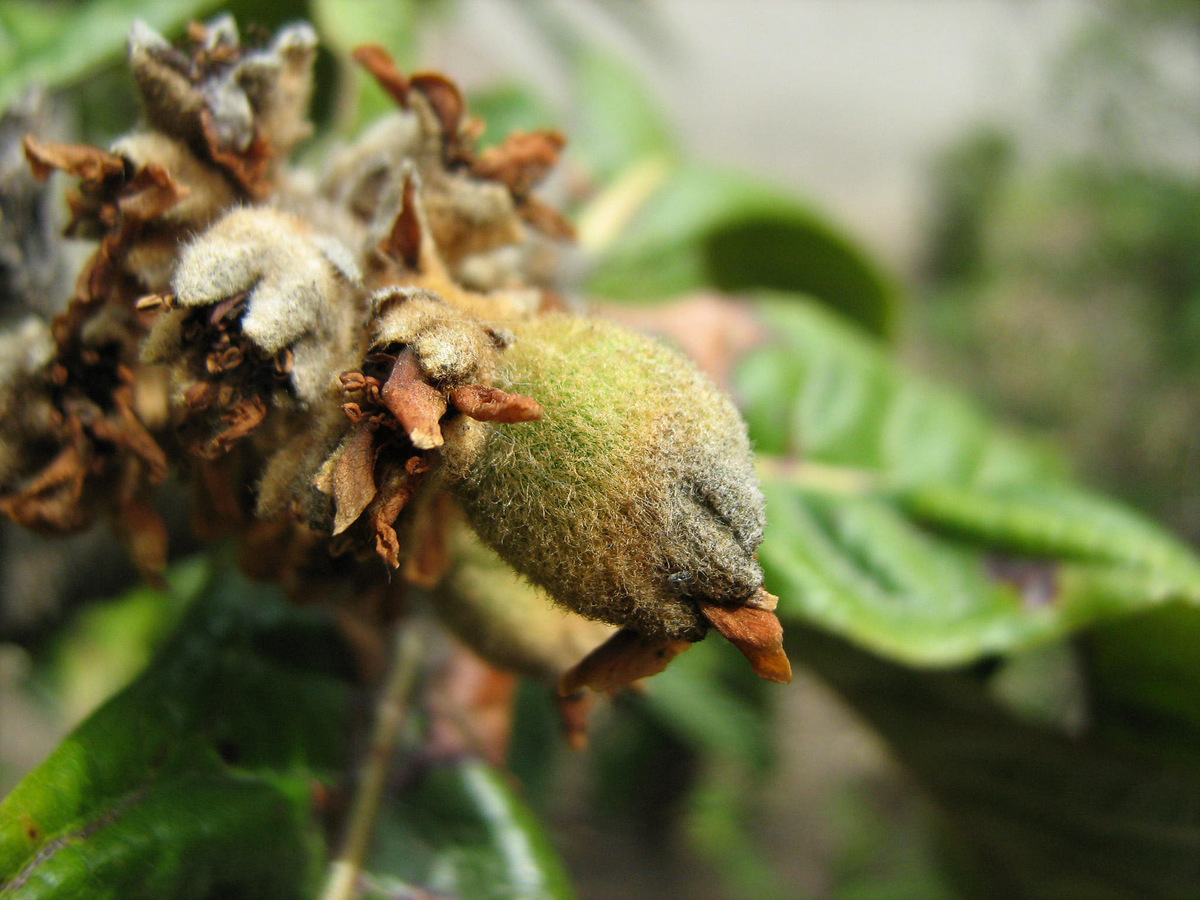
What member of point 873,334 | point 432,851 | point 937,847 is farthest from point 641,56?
point 432,851

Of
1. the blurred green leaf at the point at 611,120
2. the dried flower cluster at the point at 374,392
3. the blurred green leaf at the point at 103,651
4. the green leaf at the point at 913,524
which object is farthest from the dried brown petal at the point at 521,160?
the blurred green leaf at the point at 103,651

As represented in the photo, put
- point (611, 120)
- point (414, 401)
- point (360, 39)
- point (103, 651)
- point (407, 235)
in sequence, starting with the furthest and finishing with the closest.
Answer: point (103, 651) < point (611, 120) < point (360, 39) < point (407, 235) < point (414, 401)

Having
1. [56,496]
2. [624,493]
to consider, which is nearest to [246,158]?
[56,496]

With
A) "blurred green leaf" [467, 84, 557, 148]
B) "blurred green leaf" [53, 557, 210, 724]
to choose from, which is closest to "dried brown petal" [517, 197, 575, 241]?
"blurred green leaf" [467, 84, 557, 148]

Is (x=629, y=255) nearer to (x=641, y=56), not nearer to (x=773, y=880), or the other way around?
(x=773, y=880)

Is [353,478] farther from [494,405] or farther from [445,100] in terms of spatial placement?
[445,100]

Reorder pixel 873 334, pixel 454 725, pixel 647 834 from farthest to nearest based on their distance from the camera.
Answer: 1. pixel 647 834
2. pixel 873 334
3. pixel 454 725

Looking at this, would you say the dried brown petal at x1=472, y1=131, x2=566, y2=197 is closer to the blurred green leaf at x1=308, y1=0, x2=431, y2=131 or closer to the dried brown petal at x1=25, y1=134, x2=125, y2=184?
the dried brown petal at x1=25, y1=134, x2=125, y2=184

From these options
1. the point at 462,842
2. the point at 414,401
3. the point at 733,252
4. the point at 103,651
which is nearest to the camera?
the point at 414,401
